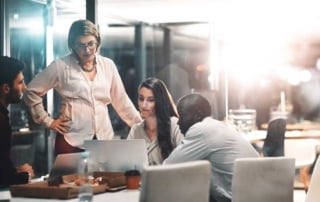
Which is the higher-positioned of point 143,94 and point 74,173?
point 143,94

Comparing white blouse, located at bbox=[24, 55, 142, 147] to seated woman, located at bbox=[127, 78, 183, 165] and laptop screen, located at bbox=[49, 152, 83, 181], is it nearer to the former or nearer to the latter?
seated woman, located at bbox=[127, 78, 183, 165]

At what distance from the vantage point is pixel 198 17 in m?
7.23

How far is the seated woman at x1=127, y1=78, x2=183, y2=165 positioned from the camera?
14.6ft

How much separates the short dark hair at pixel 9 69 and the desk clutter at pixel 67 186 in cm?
114

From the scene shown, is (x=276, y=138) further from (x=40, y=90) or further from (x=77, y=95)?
(x=40, y=90)

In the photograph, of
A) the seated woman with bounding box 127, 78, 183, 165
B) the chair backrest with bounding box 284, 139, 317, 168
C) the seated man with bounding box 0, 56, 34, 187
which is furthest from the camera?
the chair backrest with bounding box 284, 139, 317, 168

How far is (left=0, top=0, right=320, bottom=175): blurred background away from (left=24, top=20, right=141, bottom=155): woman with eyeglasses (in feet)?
0.48

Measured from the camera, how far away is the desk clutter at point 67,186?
3.15 m

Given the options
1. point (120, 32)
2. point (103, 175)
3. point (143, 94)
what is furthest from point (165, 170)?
point (120, 32)

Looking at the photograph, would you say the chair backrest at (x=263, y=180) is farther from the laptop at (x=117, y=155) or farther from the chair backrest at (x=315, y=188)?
the laptop at (x=117, y=155)

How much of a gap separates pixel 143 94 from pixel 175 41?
15.6 ft

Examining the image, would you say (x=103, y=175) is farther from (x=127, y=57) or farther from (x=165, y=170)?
(x=127, y=57)

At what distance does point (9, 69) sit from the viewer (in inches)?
174

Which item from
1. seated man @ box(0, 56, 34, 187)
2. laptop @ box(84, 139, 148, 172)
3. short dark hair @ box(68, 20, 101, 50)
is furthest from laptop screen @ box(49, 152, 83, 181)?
short dark hair @ box(68, 20, 101, 50)
